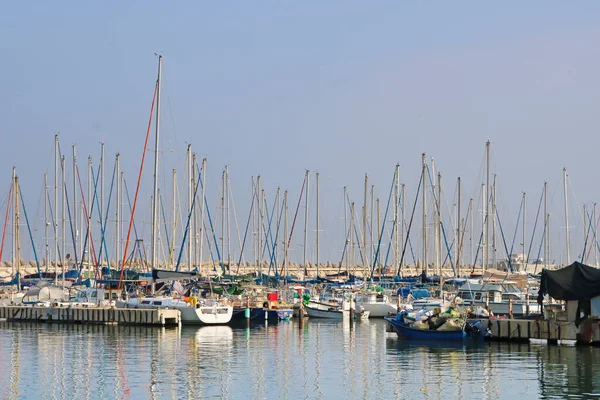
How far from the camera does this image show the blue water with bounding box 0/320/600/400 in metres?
35.7

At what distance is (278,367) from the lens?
4312 cm

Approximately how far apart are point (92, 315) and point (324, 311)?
55.3ft

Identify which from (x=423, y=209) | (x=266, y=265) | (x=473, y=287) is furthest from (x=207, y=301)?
(x=266, y=265)

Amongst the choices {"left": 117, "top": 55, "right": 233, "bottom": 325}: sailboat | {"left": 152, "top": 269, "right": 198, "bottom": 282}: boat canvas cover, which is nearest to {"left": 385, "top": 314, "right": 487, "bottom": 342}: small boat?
{"left": 117, "top": 55, "right": 233, "bottom": 325}: sailboat

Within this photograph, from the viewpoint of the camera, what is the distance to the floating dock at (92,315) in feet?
210

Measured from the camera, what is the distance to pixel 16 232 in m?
80.4

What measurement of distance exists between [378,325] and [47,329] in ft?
71.7

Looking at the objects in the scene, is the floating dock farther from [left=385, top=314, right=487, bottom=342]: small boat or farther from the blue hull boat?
the blue hull boat

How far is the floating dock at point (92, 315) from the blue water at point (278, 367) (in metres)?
3.81

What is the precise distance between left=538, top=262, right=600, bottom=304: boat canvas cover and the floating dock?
2460 cm

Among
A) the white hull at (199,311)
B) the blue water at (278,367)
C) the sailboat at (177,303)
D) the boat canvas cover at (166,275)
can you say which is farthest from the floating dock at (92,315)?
the blue water at (278,367)

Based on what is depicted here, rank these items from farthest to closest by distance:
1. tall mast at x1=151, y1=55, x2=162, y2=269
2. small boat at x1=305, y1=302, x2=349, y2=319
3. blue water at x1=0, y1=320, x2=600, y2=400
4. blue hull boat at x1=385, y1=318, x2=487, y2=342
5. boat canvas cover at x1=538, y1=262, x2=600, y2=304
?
small boat at x1=305, y1=302, x2=349, y2=319 → tall mast at x1=151, y1=55, x2=162, y2=269 → blue hull boat at x1=385, y1=318, x2=487, y2=342 → boat canvas cover at x1=538, y1=262, x2=600, y2=304 → blue water at x1=0, y1=320, x2=600, y2=400

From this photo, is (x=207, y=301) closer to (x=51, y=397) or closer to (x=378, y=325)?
(x=378, y=325)

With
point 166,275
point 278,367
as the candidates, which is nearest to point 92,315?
point 166,275
